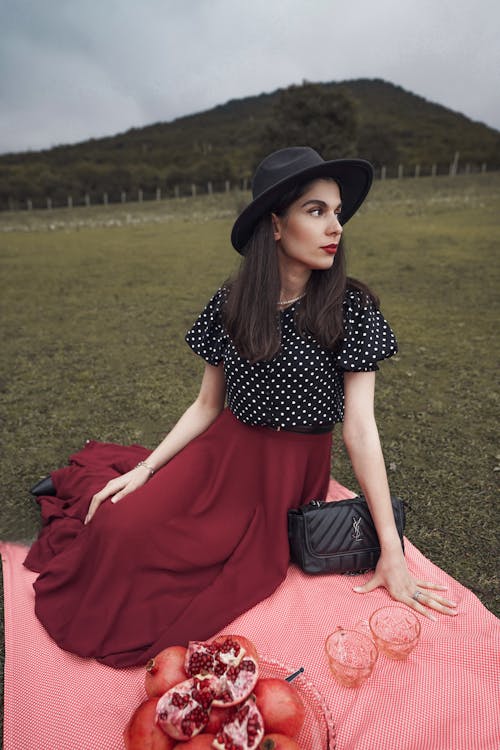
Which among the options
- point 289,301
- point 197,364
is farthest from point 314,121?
point 289,301

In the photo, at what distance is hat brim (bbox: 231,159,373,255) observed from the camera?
6.95 feet

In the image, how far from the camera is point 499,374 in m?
5.45

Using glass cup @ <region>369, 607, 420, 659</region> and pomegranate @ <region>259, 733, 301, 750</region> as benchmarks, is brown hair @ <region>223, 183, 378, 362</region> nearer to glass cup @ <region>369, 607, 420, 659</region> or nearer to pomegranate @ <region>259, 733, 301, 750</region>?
glass cup @ <region>369, 607, 420, 659</region>

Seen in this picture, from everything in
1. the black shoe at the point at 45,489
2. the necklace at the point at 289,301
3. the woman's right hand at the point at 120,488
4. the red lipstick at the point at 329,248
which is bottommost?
the black shoe at the point at 45,489

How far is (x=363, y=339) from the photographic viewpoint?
90.0 inches

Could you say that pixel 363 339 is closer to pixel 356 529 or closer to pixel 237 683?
pixel 356 529

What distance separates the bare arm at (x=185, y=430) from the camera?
8.44 ft

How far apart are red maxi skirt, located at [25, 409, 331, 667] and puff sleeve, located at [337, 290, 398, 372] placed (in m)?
0.43

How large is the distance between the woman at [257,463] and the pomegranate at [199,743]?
0.62 meters

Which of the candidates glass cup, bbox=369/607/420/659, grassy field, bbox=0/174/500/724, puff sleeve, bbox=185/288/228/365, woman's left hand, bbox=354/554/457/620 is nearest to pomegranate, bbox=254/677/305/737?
glass cup, bbox=369/607/420/659

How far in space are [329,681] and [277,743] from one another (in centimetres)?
56

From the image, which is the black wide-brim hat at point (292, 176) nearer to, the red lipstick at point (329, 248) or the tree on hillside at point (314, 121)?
the red lipstick at point (329, 248)

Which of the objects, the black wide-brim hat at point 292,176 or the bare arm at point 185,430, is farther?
the bare arm at point 185,430

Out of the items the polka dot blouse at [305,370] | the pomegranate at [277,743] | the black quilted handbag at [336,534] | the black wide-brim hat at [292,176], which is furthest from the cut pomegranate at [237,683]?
the black wide-brim hat at [292,176]
